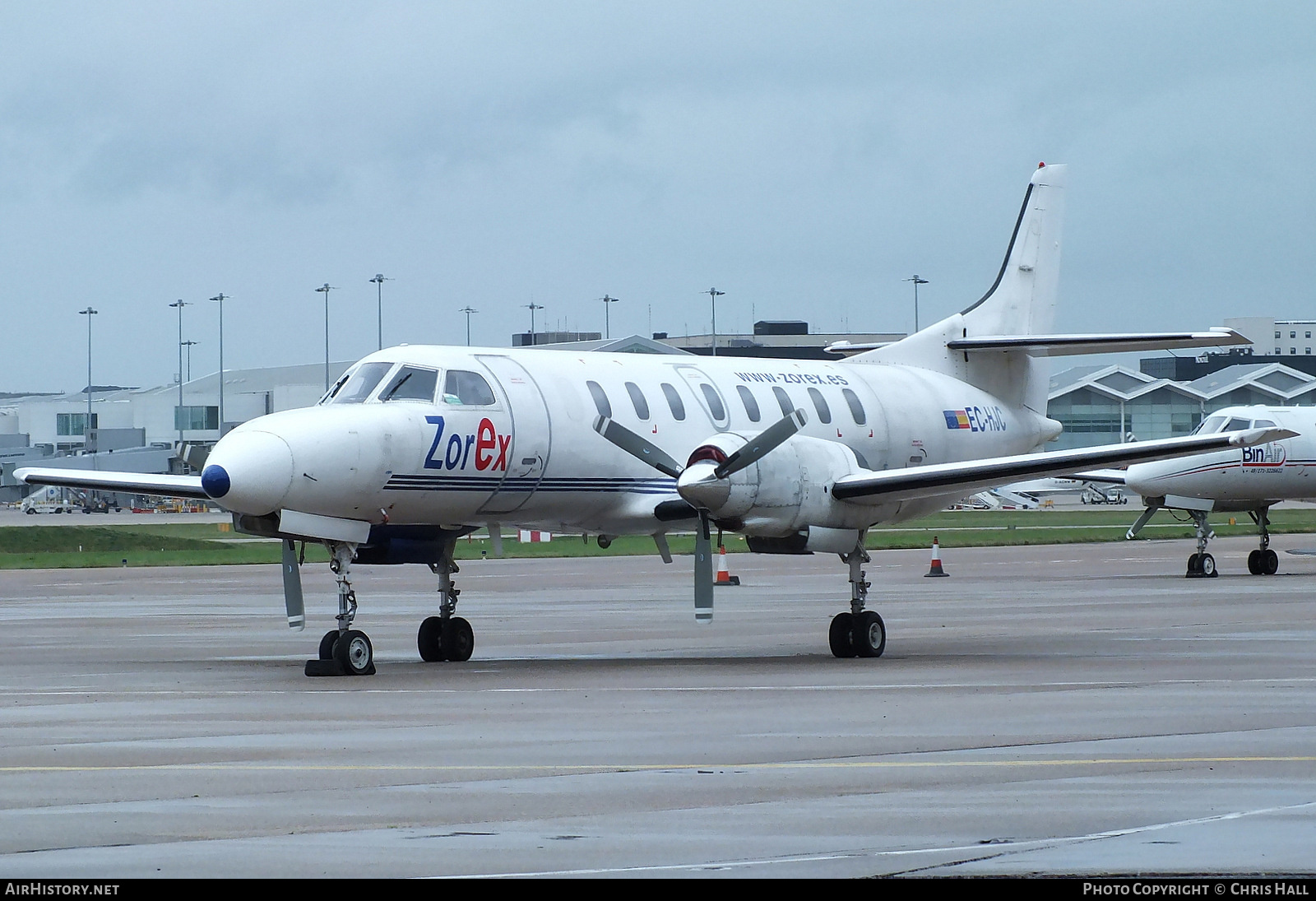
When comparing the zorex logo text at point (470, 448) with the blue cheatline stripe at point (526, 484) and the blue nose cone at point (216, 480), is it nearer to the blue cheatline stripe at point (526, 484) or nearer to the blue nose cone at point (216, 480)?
the blue cheatline stripe at point (526, 484)

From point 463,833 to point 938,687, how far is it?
302 inches

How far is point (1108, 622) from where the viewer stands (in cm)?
2309

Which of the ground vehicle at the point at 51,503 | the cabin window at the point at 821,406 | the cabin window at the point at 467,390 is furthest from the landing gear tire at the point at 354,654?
the ground vehicle at the point at 51,503

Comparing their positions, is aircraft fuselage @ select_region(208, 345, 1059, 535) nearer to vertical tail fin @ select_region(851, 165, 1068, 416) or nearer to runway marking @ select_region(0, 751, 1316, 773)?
vertical tail fin @ select_region(851, 165, 1068, 416)

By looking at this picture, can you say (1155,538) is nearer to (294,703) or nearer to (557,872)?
(294,703)

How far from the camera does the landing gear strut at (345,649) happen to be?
16422 millimetres

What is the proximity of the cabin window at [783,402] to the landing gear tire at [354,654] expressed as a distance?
6267 mm

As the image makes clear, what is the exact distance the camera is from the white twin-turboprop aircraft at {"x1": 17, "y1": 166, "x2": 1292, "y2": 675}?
16.5 m

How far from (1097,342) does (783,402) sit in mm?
4213

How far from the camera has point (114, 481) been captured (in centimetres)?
1961

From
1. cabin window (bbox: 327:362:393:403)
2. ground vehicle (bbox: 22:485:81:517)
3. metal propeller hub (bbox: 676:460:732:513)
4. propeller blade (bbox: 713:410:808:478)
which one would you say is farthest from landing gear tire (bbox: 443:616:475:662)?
ground vehicle (bbox: 22:485:81:517)

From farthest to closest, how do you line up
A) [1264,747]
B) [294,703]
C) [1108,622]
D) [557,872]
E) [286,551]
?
[1108,622], [286,551], [294,703], [1264,747], [557,872]

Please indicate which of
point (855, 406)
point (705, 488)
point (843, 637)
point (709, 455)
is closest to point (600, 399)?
point (709, 455)

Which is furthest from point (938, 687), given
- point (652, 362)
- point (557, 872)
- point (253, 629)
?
point (253, 629)
